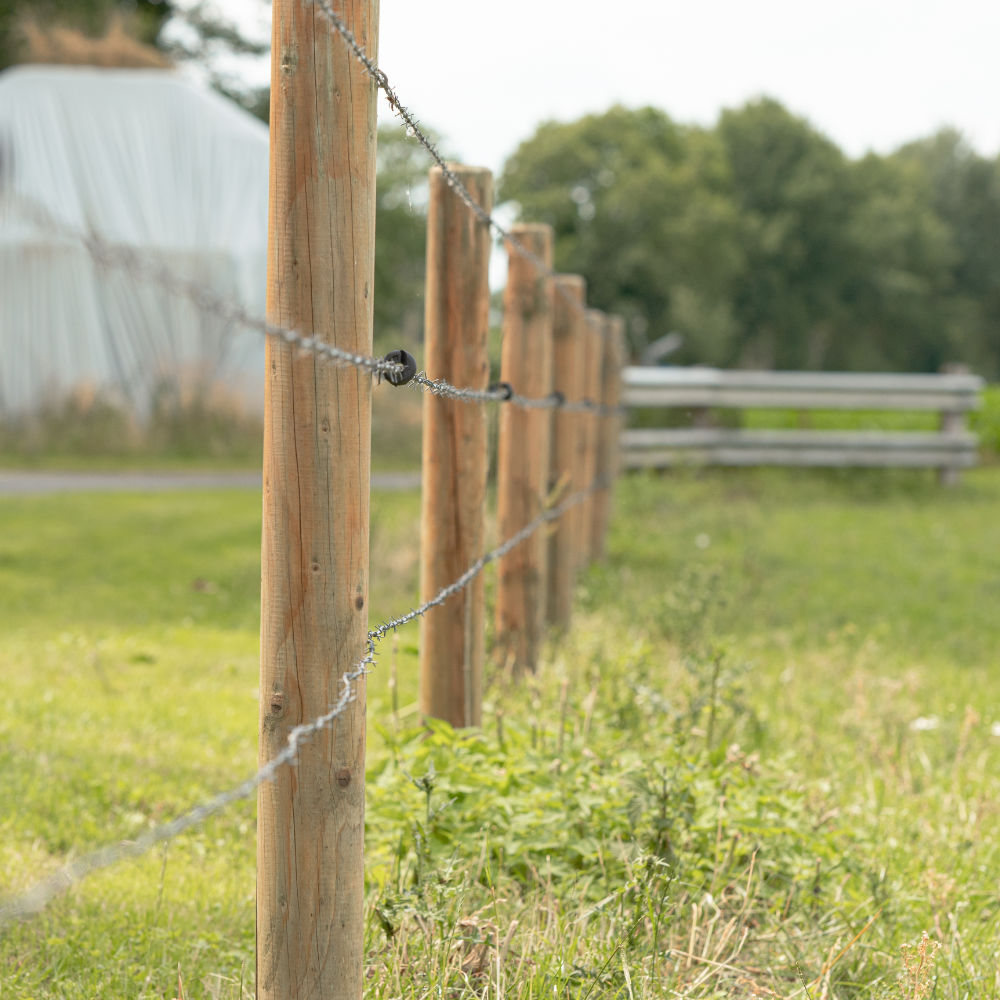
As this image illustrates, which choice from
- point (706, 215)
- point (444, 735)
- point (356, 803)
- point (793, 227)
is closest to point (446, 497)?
point (444, 735)

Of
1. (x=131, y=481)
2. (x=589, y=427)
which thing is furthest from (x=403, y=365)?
(x=131, y=481)

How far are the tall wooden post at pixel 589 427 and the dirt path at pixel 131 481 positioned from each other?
4.77 meters

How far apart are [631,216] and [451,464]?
38.6 metres

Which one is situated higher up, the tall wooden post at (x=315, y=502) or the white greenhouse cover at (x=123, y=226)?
the white greenhouse cover at (x=123, y=226)

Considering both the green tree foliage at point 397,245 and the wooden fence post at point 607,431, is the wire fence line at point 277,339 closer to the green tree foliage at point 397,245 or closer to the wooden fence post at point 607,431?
the wooden fence post at point 607,431

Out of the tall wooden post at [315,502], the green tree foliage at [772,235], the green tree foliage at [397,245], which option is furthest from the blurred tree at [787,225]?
the tall wooden post at [315,502]

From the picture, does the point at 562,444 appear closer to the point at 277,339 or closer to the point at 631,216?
the point at 277,339

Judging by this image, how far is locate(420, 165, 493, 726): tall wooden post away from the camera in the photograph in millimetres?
3357

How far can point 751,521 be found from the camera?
34.1 feet

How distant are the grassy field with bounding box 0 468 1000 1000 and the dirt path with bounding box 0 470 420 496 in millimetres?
5389

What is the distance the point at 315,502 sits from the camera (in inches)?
68.8

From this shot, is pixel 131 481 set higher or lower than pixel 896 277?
lower

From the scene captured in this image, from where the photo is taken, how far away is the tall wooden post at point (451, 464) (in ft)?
11.0

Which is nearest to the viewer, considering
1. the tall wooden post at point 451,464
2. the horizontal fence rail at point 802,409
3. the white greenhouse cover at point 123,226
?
the tall wooden post at point 451,464
